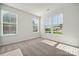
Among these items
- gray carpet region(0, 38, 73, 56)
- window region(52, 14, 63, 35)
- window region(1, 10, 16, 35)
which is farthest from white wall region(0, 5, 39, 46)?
window region(52, 14, 63, 35)

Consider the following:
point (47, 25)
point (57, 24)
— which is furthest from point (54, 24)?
point (47, 25)

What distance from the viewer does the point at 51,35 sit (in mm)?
5168

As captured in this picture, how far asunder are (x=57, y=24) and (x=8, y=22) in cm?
339

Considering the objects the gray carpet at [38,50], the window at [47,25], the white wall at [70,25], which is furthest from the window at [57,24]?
the gray carpet at [38,50]

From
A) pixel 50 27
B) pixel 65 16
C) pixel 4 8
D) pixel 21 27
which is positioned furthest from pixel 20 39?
pixel 65 16

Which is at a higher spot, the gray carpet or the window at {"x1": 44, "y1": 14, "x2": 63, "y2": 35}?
the window at {"x1": 44, "y1": 14, "x2": 63, "y2": 35}

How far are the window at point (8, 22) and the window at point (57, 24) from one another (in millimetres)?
2972

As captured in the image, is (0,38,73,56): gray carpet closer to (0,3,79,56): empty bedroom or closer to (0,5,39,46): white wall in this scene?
(0,3,79,56): empty bedroom

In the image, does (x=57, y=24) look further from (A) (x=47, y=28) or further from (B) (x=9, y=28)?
(B) (x=9, y=28)

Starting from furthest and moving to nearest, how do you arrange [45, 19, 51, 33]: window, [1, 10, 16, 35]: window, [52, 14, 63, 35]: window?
[45, 19, 51, 33]: window
[52, 14, 63, 35]: window
[1, 10, 16, 35]: window

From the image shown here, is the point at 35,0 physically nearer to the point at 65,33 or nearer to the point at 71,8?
the point at 71,8

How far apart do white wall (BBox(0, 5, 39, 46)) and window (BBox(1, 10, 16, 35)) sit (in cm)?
28

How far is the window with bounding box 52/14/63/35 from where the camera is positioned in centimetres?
439

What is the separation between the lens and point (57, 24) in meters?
4.75
